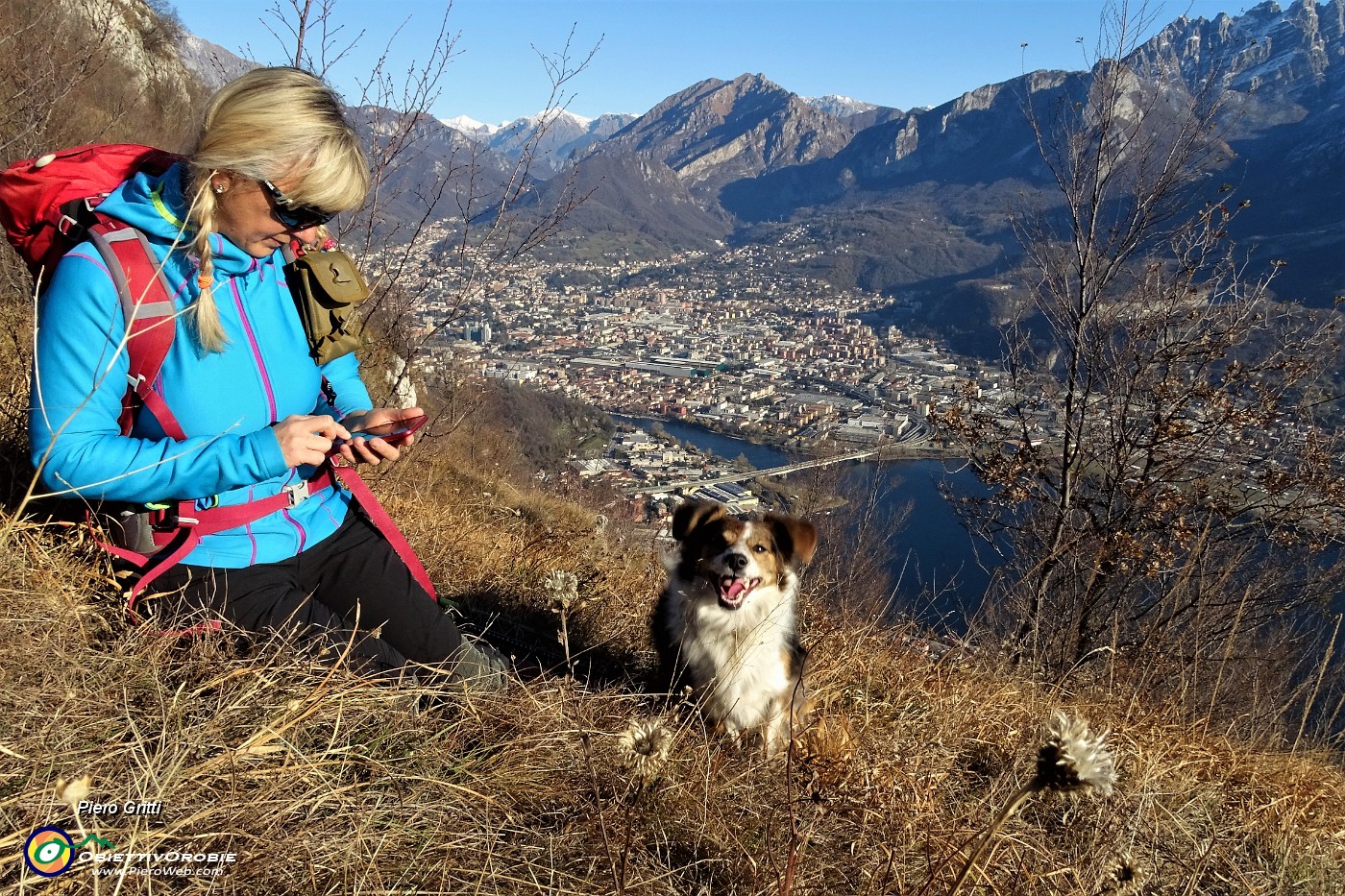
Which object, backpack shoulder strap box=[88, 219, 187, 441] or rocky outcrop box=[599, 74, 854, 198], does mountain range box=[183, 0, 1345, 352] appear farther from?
backpack shoulder strap box=[88, 219, 187, 441]

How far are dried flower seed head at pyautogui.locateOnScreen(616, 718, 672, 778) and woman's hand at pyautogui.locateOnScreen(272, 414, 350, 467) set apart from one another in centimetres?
112

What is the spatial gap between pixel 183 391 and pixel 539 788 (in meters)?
1.43

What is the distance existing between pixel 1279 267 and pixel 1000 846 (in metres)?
8.22

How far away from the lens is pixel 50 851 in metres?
1.22

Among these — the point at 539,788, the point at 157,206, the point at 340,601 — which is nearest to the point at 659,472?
the point at 340,601

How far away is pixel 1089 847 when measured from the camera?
1.99 m

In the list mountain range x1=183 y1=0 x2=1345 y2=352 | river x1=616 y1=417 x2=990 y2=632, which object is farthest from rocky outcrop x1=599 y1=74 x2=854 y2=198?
river x1=616 y1=417 x2=990 y2=632

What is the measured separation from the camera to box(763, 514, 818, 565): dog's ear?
3.05 metres

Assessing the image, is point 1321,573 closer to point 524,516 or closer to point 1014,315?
point 1014,315

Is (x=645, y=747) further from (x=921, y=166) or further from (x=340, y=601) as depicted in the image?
(x=921, y=166)

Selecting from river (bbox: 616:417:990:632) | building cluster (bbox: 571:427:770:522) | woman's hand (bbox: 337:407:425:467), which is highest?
woman's hand (bbox: 337:407:425:467)

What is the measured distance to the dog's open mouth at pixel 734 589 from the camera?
290cm

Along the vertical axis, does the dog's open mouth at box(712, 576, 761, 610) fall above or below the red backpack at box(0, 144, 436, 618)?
below

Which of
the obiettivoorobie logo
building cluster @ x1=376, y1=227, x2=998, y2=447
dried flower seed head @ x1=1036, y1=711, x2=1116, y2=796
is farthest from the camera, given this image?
building cluster @ x1=376, y1=227, x2=998, y2=447
